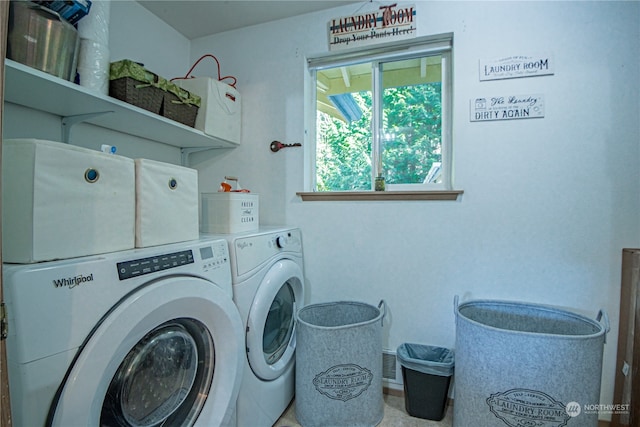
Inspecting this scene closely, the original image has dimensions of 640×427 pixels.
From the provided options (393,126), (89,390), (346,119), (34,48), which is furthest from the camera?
(346,119)

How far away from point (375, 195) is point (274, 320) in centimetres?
85

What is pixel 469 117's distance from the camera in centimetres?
155

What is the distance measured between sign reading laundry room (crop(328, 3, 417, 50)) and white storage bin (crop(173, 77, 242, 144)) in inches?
26.9

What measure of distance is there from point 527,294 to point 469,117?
36.1 inches

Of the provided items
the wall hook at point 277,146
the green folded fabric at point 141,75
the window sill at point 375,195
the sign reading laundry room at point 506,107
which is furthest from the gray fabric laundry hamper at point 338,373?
the green folded fabric at point 141,75

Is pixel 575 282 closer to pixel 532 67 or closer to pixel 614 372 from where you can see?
pixel 614 372

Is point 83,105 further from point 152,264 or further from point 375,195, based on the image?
point 375,195

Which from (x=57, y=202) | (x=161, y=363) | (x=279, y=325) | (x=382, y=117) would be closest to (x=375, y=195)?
(x=382, y=117)

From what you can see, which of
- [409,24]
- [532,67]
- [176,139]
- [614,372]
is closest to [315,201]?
[176,139]

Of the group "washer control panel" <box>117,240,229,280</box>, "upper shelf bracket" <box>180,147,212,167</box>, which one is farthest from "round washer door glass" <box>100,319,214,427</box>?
"upper shelf bracket" <box>180,147,212,167</box>

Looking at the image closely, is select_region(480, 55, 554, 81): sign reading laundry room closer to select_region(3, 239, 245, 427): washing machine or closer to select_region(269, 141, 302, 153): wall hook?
select_region(269, 141, 302, 153): wall hook

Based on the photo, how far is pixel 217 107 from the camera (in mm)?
1797

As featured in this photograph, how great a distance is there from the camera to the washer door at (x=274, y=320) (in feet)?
4.02

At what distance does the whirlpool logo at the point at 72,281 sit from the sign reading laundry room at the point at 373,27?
5.52ft
